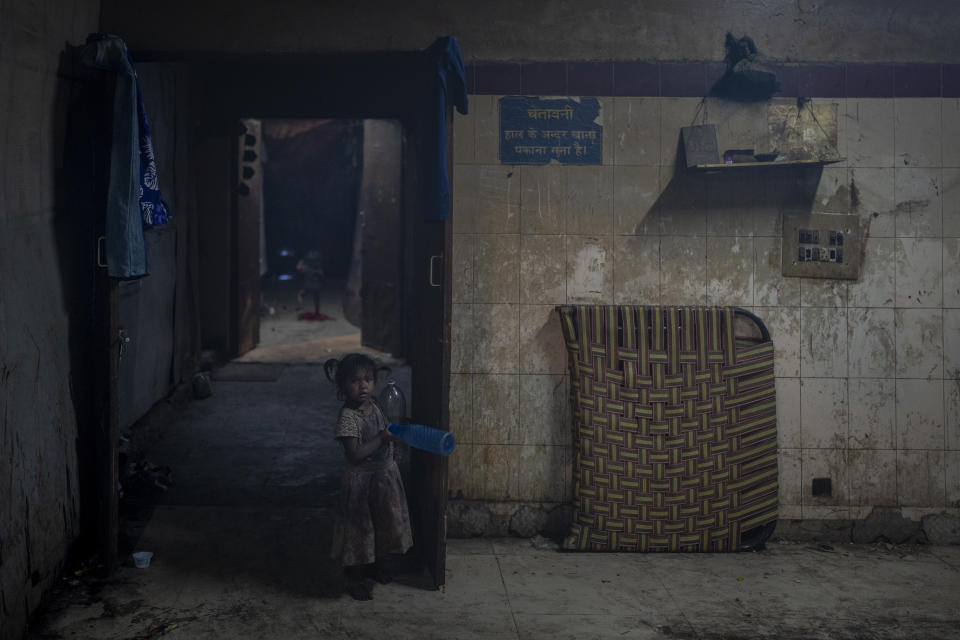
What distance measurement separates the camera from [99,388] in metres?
4.57

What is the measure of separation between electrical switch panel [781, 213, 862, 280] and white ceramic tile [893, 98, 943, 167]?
1.52ft

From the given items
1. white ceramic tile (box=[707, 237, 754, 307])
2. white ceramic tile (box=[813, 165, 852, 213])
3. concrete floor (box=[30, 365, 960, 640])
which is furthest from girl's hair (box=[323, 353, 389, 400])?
white ceramic tile (box=[813, 165, 852, 213])

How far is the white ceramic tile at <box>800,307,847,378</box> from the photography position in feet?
17.0

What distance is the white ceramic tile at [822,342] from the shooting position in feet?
17.0

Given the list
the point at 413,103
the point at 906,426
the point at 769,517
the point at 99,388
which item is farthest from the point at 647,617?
the point at 413,103

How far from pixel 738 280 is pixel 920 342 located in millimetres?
1094

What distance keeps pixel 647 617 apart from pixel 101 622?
2.42 metres

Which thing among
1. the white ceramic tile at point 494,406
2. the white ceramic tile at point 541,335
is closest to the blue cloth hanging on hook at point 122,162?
the white ceramic tile at point 494,406

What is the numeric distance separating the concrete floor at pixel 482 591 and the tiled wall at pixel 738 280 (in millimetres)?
466

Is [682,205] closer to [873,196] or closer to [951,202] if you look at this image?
[873,196]

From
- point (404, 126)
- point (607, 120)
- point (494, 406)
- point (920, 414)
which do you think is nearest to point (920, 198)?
point (920, 414)

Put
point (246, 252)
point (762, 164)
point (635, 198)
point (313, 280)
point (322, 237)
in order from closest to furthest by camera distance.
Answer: point (762, 164) → point (635, 198) → point (246, 252) → point (313, 280) → point (322, 237)

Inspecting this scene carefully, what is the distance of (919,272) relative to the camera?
517cm

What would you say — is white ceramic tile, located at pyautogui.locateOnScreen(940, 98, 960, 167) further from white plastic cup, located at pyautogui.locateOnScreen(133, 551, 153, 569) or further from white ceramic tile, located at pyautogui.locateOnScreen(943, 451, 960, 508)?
white plastic cup, located at pyautogui.locateOnScreen(133, 551, 153, 569)
